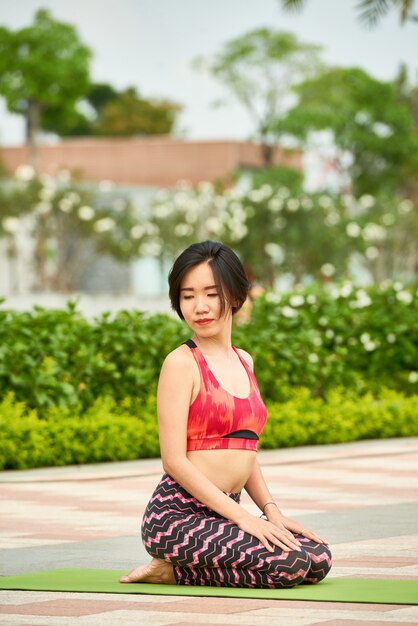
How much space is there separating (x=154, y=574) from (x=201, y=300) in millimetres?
1156

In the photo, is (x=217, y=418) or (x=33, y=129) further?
(x=33, y=129)

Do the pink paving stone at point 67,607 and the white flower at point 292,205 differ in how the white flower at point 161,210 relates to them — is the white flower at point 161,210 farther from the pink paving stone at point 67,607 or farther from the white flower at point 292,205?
the pink paving stone at point 67,607

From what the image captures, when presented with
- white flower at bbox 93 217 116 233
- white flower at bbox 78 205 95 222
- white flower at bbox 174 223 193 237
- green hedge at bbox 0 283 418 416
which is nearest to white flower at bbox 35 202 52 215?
white flower at bbox 78 205 95 222

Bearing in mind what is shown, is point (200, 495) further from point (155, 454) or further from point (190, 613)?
point (155, 454)

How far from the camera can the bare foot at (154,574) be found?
602cm

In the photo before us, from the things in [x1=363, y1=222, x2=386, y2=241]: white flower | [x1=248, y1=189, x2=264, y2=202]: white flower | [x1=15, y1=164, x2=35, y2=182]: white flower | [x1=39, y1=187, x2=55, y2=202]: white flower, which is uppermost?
[x1=15, y1=164, x2=35, y2=182]: white flower

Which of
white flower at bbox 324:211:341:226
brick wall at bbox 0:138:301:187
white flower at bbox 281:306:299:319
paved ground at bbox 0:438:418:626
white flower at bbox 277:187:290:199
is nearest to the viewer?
paved ground at bbox 0:438:418:626

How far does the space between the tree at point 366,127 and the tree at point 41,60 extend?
38.8ft

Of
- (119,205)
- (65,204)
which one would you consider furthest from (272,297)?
(119,205)

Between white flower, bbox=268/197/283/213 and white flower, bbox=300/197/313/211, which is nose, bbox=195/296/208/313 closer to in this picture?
white flower, bbox=268/197/283/213

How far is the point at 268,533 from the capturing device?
19.0ft

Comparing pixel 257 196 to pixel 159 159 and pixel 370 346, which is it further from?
pixel 370 346

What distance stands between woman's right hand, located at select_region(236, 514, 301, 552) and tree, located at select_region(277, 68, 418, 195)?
61211 mm

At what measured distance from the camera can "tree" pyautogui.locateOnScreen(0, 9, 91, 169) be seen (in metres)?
72.9
